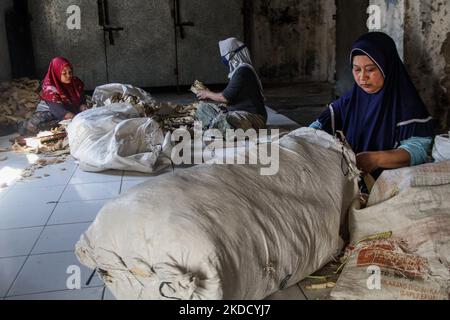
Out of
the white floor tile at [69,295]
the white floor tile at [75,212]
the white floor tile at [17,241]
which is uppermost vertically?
the white floor tile at [75,212]

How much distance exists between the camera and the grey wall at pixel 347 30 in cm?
619

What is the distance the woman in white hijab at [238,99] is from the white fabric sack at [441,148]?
2597mm

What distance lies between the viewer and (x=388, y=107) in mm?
2668

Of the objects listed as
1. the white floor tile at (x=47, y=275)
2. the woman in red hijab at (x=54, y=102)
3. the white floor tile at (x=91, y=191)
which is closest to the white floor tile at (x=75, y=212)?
the white floor tile at (x=91, y=191)

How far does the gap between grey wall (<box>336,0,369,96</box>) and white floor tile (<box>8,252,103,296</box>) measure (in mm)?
4903

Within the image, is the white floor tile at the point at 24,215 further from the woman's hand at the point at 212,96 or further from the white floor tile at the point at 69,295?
the woman's hand at the point at 212,96

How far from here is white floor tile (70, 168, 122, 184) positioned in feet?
13.4

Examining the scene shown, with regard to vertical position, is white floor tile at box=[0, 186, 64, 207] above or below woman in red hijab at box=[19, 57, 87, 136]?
below

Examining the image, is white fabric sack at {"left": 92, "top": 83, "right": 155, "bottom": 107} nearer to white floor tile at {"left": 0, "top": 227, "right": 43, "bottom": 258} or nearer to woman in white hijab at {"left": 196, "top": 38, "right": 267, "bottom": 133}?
woman in white hijab at {"left": 196, "top": 38, "right": 267, "bottom": 133}

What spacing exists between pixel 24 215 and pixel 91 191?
1.90ft

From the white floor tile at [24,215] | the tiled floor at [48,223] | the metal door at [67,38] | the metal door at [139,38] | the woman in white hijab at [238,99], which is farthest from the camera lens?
the metal door at [139,38]

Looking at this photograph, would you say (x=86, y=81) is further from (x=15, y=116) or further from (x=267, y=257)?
(x=267, y=257)

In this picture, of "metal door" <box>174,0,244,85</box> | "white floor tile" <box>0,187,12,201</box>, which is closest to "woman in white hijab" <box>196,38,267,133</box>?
"white floor tile" <box>0,187,12,201</box>
